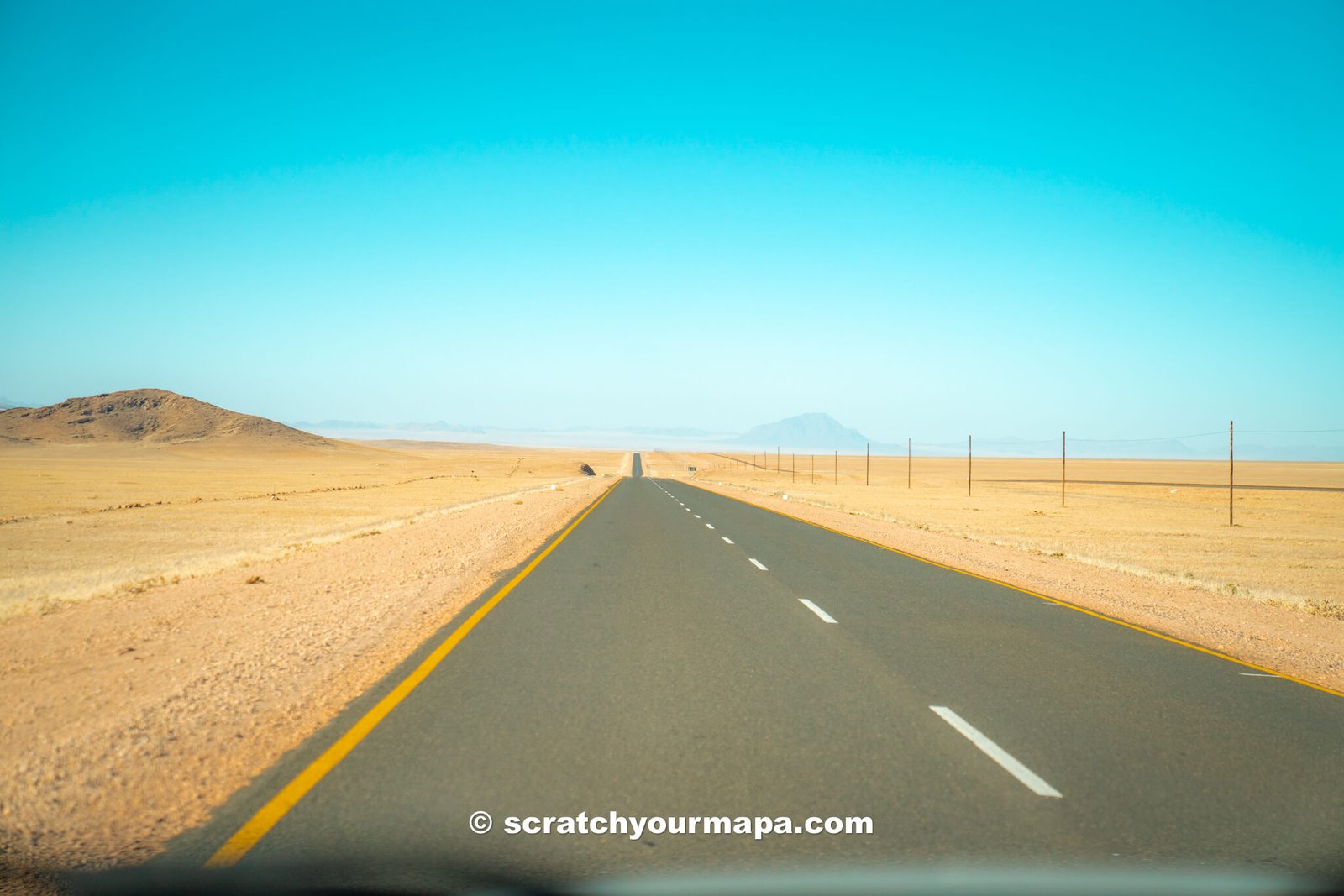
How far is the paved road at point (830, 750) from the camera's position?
4062mm

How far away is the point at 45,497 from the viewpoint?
42812mm

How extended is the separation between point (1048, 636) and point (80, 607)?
11.6 m

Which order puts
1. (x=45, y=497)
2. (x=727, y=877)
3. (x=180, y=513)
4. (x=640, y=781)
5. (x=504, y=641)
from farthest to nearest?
(x=45, y=497) → (x=180, y=513) → (x=504, y=641) → (x=640, y=781) → (x=727, y=877)

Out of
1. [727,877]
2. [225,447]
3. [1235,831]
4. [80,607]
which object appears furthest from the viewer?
[225,447]

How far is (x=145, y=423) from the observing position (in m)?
179

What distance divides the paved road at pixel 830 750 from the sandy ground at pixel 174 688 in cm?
37

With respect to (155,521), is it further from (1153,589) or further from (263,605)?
(1153,589)

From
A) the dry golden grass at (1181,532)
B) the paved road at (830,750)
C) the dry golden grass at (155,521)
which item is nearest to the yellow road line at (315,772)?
the paved road at (830,750)

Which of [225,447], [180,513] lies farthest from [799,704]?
[225,447]

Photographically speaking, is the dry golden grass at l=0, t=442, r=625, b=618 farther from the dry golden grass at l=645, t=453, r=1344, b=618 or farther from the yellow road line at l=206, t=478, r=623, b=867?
the dry golden grass at l=645, t=453, r=1344, b=618

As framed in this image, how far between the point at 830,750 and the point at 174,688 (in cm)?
492

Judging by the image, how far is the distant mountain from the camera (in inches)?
6585

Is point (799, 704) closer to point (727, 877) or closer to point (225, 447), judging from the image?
point (727, 877)

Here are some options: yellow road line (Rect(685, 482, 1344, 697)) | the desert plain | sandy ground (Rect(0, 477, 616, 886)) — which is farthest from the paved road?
the desert plain
